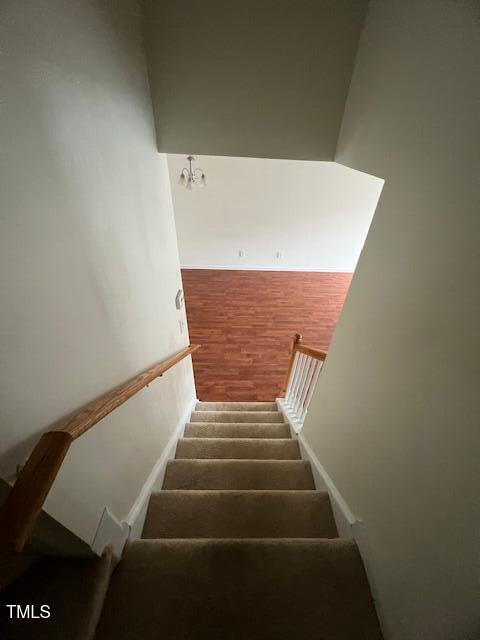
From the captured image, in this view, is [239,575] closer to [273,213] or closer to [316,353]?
[316,353]

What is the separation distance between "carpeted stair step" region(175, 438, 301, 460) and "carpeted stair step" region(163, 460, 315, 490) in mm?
221

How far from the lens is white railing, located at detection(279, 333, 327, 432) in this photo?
1900 millimetres

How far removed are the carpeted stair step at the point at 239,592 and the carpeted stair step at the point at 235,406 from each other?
5.62 ft

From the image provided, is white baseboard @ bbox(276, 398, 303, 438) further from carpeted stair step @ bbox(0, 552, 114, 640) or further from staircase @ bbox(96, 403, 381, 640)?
carpeted stair step @ bbox(0, 552, 114, 640)

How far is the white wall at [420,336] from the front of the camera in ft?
1.84

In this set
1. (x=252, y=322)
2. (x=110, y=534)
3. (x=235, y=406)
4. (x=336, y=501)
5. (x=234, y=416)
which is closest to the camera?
(x=110, y=534)

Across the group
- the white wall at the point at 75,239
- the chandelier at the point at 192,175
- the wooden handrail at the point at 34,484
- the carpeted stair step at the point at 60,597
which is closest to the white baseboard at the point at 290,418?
the white wall at the point at 75,239

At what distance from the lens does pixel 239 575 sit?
0.91 meters

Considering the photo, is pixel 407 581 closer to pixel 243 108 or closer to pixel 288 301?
pixel 243 108

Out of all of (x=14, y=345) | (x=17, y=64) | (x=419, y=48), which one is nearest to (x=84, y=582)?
(x=14, y=345)

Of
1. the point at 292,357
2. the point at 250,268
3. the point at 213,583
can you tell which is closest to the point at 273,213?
the point at 250,268

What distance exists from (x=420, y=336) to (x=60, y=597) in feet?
4.46

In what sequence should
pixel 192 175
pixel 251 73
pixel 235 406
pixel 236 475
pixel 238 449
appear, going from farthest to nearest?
pixel 192 175
pixel 235 406
pixel 238 449
pixel 236 475
pixel 251 73

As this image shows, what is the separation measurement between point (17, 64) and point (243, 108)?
1.31 m
